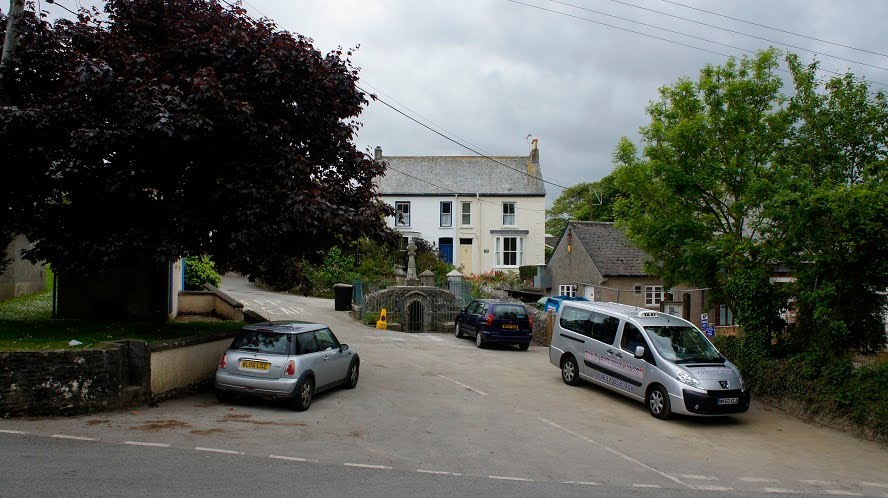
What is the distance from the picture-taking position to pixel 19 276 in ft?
66.3

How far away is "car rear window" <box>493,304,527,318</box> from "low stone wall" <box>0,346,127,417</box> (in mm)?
13768

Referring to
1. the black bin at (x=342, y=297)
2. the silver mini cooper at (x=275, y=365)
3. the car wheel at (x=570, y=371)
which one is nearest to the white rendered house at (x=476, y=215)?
the black bin at (x=342, y=297)

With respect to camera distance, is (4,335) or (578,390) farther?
(578,390)

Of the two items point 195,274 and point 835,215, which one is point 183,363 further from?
point 195,274

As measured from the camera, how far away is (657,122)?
55.0ft

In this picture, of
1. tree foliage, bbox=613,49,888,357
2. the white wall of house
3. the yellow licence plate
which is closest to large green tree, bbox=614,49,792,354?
tree foliage, bbox=613,49,888,357

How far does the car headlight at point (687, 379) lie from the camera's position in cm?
1202

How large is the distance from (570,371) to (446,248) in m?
30.9

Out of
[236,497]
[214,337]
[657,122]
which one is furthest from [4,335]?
[657,122]

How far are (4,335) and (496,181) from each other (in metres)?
37.5

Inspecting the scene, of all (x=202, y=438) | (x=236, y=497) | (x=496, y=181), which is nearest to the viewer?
(x=236, y=497)

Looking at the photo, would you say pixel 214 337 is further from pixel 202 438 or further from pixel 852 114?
pixel 852 114

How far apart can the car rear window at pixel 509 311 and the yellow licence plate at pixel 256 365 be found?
12.2 metres

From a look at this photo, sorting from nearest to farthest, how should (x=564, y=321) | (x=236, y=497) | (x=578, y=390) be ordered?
(x=236, y=497) → (x=578, y=390) → (x=564, y=321)
